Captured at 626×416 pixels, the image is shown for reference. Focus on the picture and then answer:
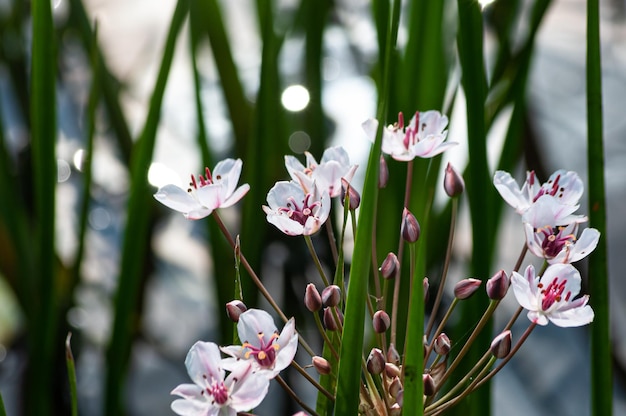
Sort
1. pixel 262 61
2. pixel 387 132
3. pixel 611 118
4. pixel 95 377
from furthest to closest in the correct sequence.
Result: 1. pixel 611 118
2. pixel 95 377
3. pixel 262 61
4. pixel 387 132

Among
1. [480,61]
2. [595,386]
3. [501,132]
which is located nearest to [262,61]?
[480,61]

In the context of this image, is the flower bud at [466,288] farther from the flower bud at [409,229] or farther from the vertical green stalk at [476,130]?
the vertical green stalk at [476,130]

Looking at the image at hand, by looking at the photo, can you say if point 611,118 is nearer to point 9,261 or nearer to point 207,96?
point 207,96

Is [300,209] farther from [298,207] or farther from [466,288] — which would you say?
[466,288]

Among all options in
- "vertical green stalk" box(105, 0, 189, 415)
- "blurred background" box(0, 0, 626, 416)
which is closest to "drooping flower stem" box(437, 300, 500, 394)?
"blurred background" box(0, 0, 626, 416)

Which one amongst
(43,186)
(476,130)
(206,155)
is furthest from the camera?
(206,155)

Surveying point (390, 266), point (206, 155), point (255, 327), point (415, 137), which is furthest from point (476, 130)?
point (206, 155)

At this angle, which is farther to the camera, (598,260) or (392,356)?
(598,260)
